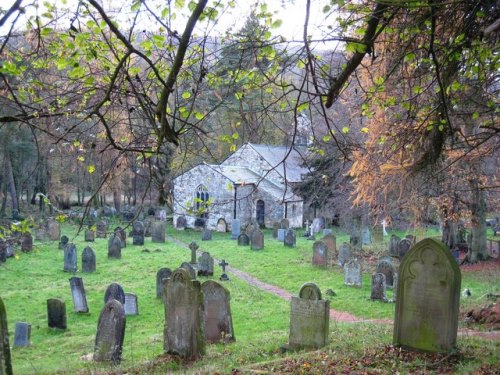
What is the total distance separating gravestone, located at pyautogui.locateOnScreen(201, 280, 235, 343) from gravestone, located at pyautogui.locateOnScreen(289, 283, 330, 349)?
5.65ft

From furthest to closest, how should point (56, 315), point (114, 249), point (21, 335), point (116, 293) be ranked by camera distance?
point (114, 249), point (116, 293), point (56, 315), point (21, 335)

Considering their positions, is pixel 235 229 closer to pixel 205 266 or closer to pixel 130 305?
pixel 205 266

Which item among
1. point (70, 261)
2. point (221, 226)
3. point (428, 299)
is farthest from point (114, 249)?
point (428, 299)

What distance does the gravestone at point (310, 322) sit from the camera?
8547 millimetres

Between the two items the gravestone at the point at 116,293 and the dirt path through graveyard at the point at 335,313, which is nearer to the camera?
the dirt path through graveyard at the point at 335,313

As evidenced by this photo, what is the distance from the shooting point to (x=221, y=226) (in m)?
33.8

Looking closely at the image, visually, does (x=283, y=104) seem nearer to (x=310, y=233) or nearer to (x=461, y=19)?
(x=461, y=19)

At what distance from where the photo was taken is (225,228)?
33.8 m

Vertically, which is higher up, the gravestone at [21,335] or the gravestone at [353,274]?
the gravestone at [353,274]

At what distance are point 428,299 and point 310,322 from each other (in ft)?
8.08

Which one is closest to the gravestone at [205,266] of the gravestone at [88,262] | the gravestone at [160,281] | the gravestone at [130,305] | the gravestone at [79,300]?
the gravestone at [160,281]

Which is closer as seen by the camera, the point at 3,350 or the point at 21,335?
the point at 3,350

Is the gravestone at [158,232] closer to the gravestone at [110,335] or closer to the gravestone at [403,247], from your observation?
the gravestone at [403,247]

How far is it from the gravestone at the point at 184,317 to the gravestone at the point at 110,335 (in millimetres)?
903
